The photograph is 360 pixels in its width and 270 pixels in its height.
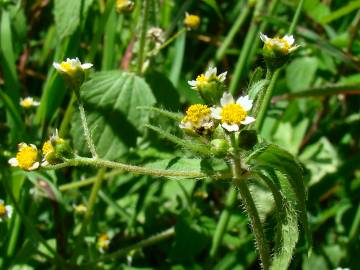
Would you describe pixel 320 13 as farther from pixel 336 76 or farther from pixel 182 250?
pixel 182 250

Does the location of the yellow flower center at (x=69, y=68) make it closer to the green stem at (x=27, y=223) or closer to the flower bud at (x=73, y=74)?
the flower bud at (x=73, y=74)

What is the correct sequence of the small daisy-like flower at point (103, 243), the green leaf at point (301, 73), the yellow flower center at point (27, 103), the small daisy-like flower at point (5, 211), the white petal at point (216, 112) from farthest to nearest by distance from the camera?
the green leaf at point (301, 73) < the yellow flower center at point (27, 103) < the small daisy-like flower at point (103, 243) < the small daisy-like flower at point (5, 211) < the white petal at point (216, 112)

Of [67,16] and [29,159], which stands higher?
[67,16]

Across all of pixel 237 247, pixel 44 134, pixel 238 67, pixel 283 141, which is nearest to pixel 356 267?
pixel 237 247

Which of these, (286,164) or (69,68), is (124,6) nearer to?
(69,68)

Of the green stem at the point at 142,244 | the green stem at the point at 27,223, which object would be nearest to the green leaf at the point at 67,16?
the green stem at the point at 27,223

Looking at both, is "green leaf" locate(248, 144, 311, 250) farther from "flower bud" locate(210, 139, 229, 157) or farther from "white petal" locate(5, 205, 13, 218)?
"white petal" locate(5, 205, 13, 218)

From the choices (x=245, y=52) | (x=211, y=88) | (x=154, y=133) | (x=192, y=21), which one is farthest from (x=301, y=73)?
(x=211, y=88)
